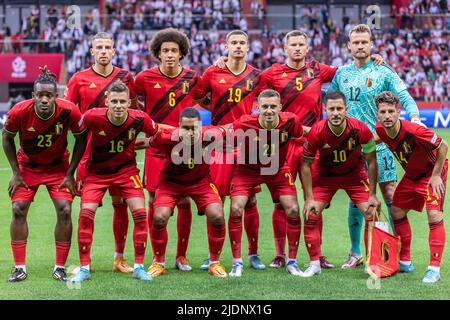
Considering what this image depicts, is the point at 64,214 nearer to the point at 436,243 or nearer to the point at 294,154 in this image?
the point at 294,154

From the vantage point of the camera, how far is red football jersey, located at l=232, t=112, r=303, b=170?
7750mm

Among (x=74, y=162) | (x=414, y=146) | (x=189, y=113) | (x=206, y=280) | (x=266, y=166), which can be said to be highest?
(x=189, y=113)

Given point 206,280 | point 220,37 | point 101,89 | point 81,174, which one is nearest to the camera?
point 206,280

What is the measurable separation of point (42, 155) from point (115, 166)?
0.65 meters

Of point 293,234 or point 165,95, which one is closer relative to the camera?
point 293,234

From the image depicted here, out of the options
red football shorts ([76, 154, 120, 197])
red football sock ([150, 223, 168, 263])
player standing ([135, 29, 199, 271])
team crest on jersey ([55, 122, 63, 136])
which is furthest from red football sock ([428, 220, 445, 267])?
team crest on jersey ([55, 122, 63, 136])

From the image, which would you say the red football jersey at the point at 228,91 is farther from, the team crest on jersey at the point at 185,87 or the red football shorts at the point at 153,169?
the red football shorts at the point at 153,169

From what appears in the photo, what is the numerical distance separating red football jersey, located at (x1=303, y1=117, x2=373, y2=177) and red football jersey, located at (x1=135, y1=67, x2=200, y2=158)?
129 centimetres

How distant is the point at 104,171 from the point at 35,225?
132 inches

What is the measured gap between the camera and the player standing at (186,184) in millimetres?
7602

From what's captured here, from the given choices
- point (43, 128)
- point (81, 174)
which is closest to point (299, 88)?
point (81, 174)

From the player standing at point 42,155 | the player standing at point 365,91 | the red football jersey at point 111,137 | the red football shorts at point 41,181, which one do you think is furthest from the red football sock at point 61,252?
the player standing at point 365,91

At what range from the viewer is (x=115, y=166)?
7613 mm

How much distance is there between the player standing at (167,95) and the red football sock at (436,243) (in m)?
2.27
